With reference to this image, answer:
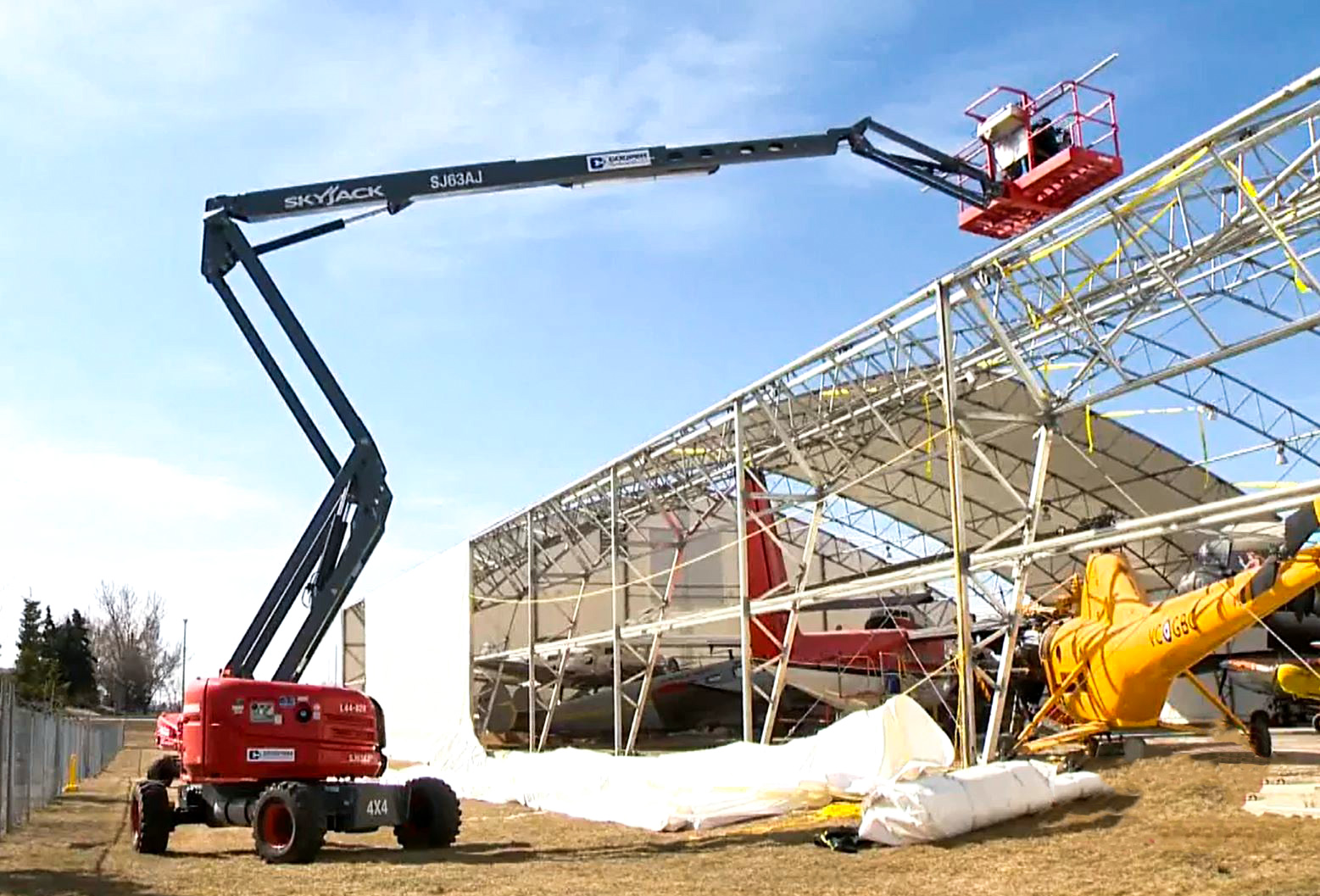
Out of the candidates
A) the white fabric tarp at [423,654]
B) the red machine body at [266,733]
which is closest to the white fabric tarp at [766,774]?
the red machine body at [266,733]

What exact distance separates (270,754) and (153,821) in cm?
190

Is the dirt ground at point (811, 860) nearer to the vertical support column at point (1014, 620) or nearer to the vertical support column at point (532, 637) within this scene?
the vertical support column at point (1014, 620)

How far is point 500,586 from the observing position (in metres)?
35.2

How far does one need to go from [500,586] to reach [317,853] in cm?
2066

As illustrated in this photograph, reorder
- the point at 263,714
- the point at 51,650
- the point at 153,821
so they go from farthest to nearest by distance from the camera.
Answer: the point at 51,650
the point at 153,821
the point at 263,714

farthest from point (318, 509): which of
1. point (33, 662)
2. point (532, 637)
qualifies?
point (33, 662)

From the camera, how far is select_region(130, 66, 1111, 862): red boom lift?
47.9 ft

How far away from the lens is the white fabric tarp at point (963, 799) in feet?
42.1

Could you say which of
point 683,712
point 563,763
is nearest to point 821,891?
point 563,763

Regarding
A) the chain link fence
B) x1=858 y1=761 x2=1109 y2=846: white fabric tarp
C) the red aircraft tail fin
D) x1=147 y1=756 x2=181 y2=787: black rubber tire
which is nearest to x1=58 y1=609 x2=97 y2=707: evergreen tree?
the chain link fence

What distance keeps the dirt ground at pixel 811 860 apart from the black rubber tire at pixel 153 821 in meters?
0.21

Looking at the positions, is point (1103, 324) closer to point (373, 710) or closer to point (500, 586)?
point (373, 710)

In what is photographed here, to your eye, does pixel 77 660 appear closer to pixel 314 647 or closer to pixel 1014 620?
pixel 314 647

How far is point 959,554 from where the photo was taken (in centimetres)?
1670
